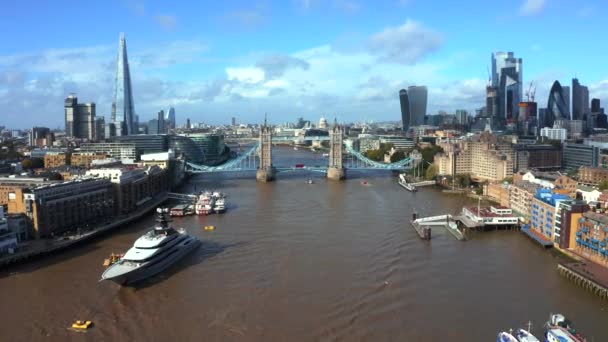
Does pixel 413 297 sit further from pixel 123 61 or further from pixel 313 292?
pixel 123 61

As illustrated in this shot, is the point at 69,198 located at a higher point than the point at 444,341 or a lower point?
higher

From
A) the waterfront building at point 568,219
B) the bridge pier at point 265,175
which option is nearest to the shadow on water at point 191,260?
the waterfront building at point 568,219

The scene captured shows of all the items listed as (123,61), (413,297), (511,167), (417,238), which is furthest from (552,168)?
(123,61)

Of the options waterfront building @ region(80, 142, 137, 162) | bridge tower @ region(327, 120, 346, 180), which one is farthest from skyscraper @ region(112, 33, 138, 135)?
bridge tower @ region(327, 120, 346, 180)

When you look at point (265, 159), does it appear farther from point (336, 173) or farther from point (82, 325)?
point (82, 325)

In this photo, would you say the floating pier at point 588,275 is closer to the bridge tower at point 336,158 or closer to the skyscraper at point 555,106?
the bridge tower at point 336,158

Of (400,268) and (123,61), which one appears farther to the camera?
(123,61)

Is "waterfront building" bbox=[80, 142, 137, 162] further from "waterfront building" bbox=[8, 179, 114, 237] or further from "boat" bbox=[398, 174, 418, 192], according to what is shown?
"waterfront building" bbox=[8, 179, 114, 237]
